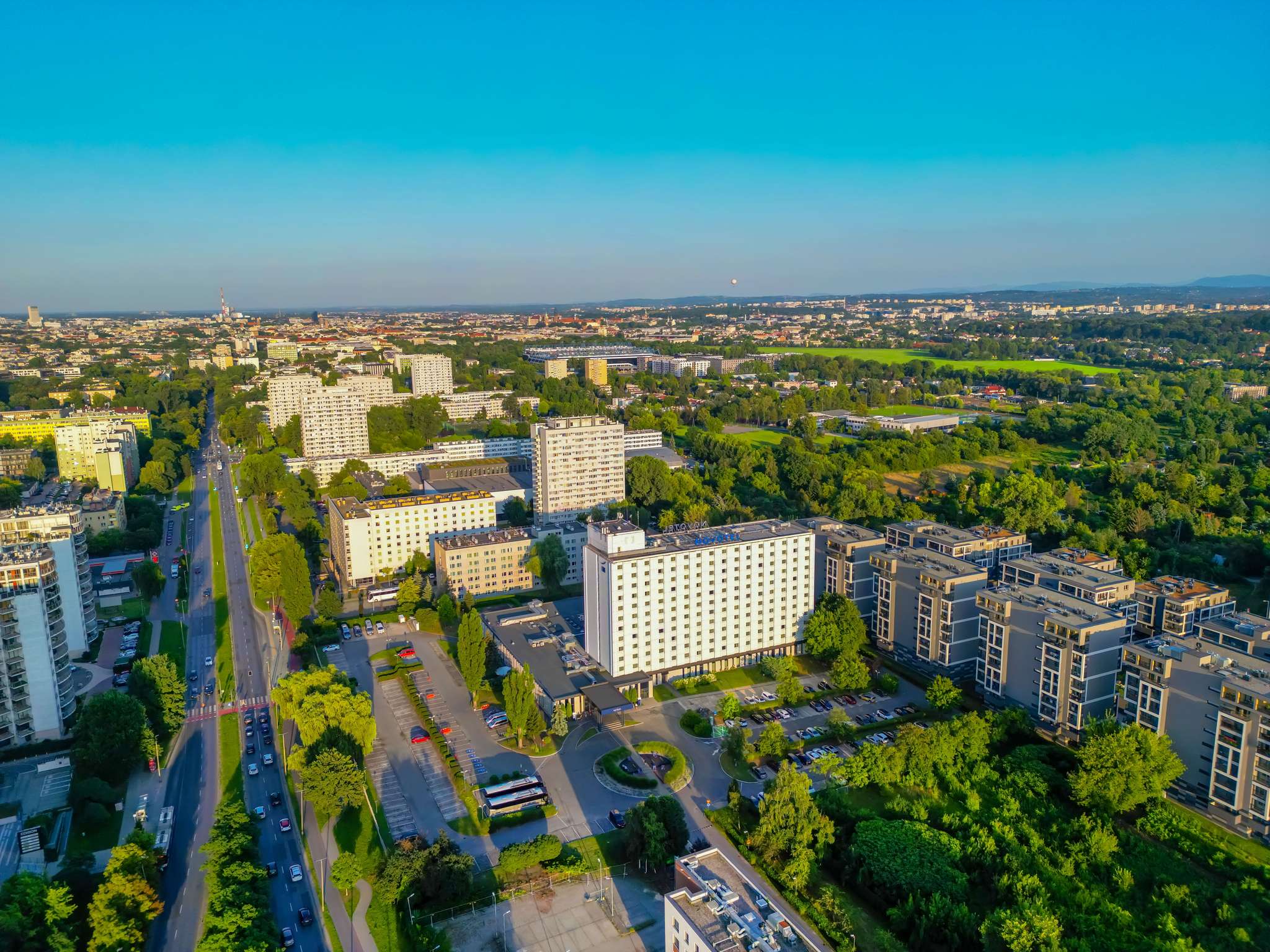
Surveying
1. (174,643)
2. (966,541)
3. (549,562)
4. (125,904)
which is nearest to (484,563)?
(549,562)

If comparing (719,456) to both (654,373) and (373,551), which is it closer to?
(373,551)

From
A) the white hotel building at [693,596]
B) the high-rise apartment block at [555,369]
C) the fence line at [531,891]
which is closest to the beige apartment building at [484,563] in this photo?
the white hotel building at [693,596]

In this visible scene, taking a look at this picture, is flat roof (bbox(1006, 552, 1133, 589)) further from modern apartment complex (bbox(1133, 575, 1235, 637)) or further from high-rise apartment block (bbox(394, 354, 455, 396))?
high-rise apartment block (bbox(394, 354, 455, 396))

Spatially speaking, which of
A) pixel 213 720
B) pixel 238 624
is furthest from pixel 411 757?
pixel 238 624

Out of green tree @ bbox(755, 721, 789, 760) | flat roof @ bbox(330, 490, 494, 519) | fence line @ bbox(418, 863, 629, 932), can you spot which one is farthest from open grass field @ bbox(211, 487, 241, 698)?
green tree @ bbox(755, 721, 789, 760)

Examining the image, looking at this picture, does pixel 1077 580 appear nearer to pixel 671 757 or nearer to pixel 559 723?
pixel 671 757

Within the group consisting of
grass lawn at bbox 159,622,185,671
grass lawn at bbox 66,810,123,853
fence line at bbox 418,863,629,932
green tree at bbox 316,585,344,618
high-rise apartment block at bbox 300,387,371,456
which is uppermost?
high-rise apartment block at bbox 300,387,371,456
